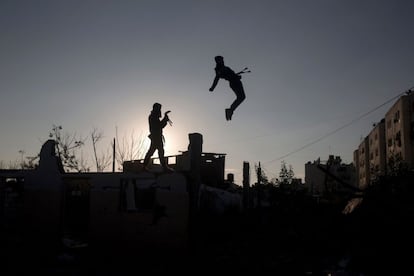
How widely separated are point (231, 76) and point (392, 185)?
4712mm

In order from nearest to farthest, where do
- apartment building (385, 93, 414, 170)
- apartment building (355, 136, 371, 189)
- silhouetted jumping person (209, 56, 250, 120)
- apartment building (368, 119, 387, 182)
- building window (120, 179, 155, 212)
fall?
silhouetted jumping person (209, 56, 250, 120) < building window (120, 179, 155, 212) < apartment building (385, 93, 414, 170) < apartment building (368, 119, 387, 182) < apartment building (355, 136, 371, 189)

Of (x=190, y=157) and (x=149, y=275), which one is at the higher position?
(x=190, y=157)

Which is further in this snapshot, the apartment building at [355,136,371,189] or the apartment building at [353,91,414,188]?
the apartment building at [355,136,371,189]

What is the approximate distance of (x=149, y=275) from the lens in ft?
38.5

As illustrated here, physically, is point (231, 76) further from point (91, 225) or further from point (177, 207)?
point (91, 225)

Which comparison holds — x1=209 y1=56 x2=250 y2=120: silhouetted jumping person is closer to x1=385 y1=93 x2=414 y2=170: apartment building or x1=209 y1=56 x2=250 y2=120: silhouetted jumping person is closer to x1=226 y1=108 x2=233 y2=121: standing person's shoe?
x1=226 y1=108 x2=233 y2=121: standing person's shoe

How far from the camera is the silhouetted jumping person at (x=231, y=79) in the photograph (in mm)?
7602

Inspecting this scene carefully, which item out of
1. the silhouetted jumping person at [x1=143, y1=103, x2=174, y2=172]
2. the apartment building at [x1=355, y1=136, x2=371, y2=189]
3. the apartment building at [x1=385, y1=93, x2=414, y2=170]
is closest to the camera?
the silhouetted jumping person at [x1=143, y1=103, x2=174, y2=172]

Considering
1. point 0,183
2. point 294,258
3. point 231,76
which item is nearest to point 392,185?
point 294,258

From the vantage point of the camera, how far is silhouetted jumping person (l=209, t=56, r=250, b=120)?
7602 mm

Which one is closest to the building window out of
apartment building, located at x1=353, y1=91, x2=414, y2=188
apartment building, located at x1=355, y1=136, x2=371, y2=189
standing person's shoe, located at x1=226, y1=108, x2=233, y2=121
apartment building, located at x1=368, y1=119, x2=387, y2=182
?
standing person's shoe, located at x1=226, y1=108, x2=233, y2=121

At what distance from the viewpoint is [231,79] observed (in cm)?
764

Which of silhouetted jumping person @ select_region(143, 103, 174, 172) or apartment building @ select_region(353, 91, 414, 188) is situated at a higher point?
apartment building @ select_region(353, 91, 414, 188)

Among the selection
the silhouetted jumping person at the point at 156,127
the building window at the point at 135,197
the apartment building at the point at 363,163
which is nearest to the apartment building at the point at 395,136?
the apartment building at the point at 363,163
